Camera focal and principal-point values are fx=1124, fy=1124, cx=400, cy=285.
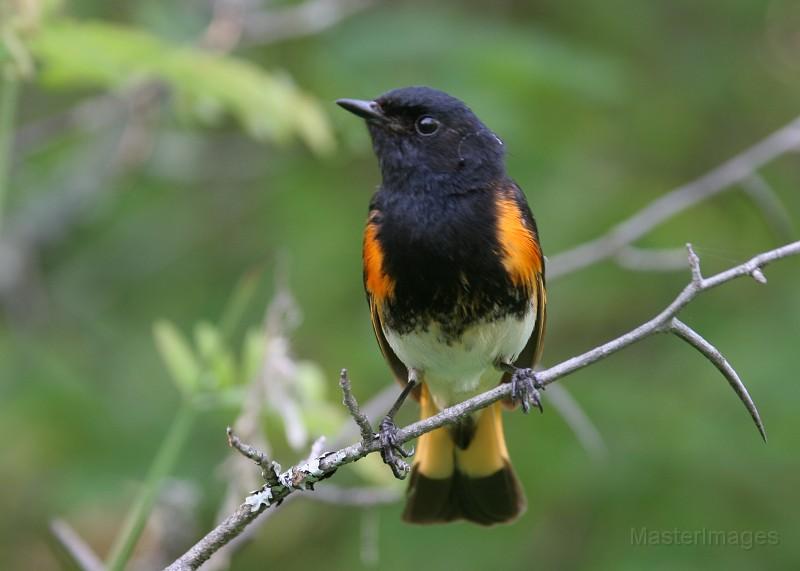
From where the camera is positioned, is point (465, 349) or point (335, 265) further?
point (335, 265)

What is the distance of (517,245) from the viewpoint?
11.8ft

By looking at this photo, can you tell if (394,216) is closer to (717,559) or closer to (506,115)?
(506,115)

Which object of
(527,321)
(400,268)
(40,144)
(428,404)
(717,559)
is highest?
(40,144)

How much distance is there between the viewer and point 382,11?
6211mm

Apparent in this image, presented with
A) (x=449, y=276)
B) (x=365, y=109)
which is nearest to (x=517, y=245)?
(x=449, y=276)

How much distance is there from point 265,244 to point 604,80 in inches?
88.6

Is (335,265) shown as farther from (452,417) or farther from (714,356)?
(714,356)

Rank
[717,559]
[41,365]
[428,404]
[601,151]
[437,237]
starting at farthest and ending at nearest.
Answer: [601,151]
[41,365]
[717,559]
[428,404]
[437,237]

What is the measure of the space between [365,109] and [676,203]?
54.7 inches

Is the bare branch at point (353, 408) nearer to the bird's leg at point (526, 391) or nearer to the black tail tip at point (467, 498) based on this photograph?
the bird's leg at point (526, 391)

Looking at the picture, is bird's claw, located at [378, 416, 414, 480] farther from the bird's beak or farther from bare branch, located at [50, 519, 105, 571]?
the bird's beak

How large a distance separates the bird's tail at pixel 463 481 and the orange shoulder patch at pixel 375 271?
0.63 metres

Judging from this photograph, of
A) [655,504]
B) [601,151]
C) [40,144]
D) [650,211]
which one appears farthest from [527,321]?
[40,144]

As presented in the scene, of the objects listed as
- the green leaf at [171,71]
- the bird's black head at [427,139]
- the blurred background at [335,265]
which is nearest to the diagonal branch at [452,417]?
the blurred background at [335,265]
